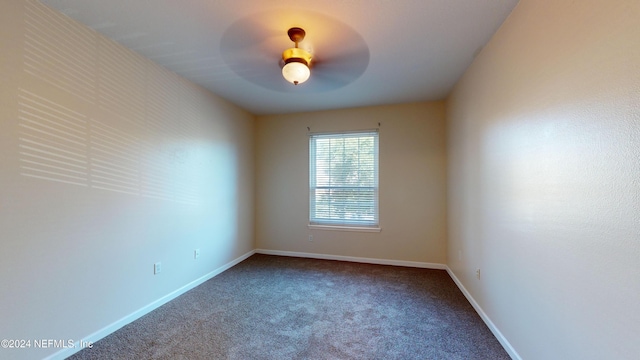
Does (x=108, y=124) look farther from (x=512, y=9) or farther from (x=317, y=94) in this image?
(x=512, y=9)

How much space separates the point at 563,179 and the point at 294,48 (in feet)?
6.68

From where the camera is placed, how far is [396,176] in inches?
156

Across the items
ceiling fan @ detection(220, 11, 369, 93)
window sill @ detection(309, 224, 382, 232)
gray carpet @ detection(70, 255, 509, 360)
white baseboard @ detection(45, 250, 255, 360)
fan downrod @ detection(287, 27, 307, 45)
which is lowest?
gray carpet @ detection(70, 255, 509, 360)

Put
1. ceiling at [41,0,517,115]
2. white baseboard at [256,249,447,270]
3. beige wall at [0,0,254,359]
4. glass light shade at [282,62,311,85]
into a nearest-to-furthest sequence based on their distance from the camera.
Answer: beige wall at [0,0,254,359], ceiling at [41,0,517,115], glass light shade at [282,62,311,85], white baseboard at [256,249,447,270]

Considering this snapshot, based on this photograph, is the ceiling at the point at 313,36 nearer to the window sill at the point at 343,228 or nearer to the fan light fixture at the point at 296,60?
the fan light fixture at the point at 296,60

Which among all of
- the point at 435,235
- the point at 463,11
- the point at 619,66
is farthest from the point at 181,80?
the point at 435,235

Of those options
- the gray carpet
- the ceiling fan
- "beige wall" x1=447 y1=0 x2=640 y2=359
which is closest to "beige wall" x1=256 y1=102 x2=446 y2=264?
the gray carpet

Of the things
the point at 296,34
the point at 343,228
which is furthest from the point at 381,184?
the point at 296,34

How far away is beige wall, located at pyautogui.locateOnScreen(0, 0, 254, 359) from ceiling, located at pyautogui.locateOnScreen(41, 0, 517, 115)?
0.29m

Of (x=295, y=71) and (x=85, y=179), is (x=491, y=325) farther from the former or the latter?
(x=85, y=179)

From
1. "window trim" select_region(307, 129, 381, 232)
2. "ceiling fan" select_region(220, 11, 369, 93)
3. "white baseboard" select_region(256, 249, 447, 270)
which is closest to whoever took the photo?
"ceiling fan" select_region(220, 11, 369, 93)

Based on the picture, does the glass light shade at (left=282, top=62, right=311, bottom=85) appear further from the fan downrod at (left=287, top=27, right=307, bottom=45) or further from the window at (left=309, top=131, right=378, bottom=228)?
the window at (left=309, top=131, right=378, bottom=228)

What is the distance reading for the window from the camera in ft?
13.4

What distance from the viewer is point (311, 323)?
2.32m
